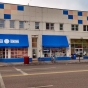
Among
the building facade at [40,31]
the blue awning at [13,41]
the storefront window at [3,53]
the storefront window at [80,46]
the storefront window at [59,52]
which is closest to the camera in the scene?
the blue awning at [13,41]

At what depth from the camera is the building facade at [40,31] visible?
33.0 meters

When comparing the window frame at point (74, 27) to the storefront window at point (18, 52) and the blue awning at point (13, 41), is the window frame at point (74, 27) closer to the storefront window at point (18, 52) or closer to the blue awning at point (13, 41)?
the blue awning at point (13, 41)

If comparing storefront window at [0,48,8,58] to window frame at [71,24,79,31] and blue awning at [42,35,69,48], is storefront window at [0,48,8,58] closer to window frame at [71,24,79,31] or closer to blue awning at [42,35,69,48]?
blue awning at [42,35,69,48]

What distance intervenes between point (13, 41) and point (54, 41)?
6.93 m

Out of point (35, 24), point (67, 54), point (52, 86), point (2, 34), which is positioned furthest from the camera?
point (67, 54)

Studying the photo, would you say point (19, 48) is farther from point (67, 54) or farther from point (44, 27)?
point (67, 54)

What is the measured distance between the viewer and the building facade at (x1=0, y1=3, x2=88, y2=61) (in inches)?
1298

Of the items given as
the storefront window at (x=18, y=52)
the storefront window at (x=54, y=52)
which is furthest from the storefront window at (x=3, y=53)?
the storefront window at (x=54, y=52)

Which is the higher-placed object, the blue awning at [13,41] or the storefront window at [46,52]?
the blue awning at [13,41]

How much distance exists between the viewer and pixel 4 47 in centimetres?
3241

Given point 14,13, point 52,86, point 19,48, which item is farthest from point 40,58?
point 52,86

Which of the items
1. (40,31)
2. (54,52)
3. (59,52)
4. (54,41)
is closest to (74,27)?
(59,52)

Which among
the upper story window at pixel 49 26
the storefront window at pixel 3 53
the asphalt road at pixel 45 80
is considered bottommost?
the asphalt road at pixel 45 80

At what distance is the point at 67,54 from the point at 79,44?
10.8 feet
